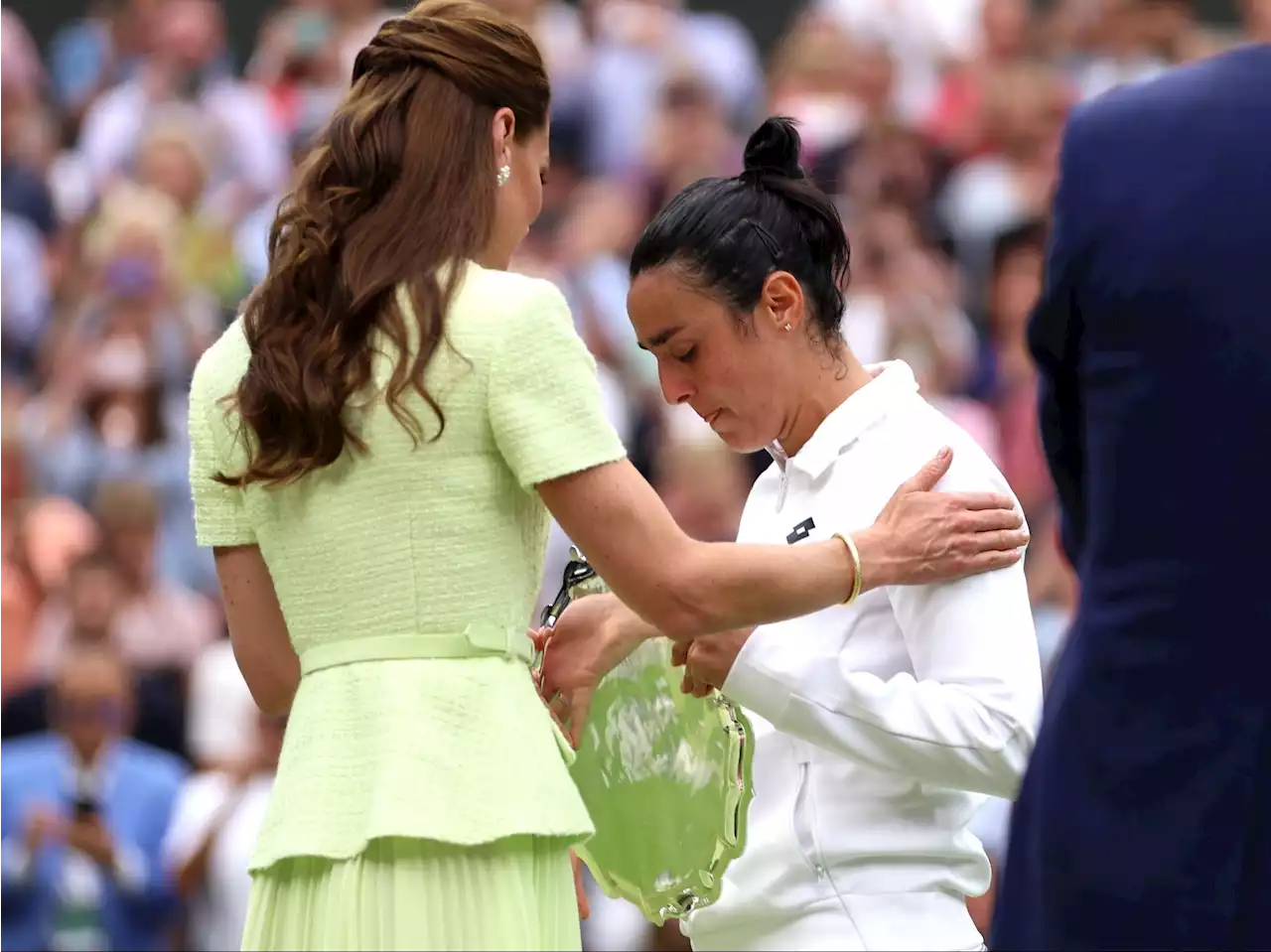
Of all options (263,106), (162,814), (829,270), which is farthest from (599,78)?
(829,270)

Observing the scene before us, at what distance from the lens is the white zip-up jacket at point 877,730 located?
2719mm

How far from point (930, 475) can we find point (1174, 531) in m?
0.55

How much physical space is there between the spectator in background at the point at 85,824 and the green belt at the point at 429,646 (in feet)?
12.7

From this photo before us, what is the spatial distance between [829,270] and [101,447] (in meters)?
5.13

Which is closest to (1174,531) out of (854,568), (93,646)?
(854,568)

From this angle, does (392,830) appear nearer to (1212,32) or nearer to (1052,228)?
(1052,228)

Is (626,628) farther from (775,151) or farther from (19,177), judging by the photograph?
(19,177)

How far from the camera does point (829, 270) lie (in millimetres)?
3066

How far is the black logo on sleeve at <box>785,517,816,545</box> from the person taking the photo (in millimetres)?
2908

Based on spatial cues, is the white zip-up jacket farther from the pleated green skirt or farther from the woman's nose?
the pleated green skirt

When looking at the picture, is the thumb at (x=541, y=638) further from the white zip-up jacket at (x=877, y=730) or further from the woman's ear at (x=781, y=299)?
the woman's ear at (x=781, y=299)

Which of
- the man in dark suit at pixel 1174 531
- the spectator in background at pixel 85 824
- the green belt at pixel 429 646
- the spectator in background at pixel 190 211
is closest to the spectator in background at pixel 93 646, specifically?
the spectator in background at pixel 85 824

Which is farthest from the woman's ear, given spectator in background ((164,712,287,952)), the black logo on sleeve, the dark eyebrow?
spectator in background ((164,712,287,952))

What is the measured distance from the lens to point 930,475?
279 centimetres
